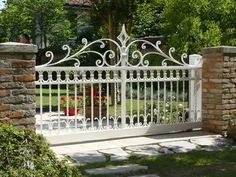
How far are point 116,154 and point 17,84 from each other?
1.78 m

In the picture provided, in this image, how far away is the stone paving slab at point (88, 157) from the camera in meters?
6.69

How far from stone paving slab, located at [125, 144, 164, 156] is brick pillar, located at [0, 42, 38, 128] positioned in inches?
65.6

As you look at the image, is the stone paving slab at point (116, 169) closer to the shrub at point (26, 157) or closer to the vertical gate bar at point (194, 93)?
the shrub at point (26, 157)

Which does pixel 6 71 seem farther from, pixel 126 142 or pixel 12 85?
pixel 126 142

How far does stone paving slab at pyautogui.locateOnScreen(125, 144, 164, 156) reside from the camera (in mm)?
7250

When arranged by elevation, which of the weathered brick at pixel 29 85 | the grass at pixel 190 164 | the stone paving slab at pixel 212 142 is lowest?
the grass at pixel 190 164

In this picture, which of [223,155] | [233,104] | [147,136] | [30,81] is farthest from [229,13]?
[30,81]

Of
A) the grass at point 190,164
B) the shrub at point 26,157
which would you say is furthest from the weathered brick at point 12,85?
the shrub at point 26,157

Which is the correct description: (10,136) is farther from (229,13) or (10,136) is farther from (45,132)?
(229,13)

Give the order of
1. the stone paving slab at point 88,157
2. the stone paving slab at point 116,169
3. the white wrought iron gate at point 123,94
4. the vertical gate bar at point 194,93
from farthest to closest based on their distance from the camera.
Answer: the vertical gate bar at point 194,93
the white wrought iron gate at point 123,94
the stone paving slab at point 88,157
the stone paving slab at point 116,169

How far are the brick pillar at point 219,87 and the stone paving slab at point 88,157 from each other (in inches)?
103

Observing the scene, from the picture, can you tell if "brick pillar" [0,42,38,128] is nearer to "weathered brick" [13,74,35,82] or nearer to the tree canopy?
"weathered brick" [13,74,35,82]

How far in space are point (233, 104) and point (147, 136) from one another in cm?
168

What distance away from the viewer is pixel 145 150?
746 centimetres
